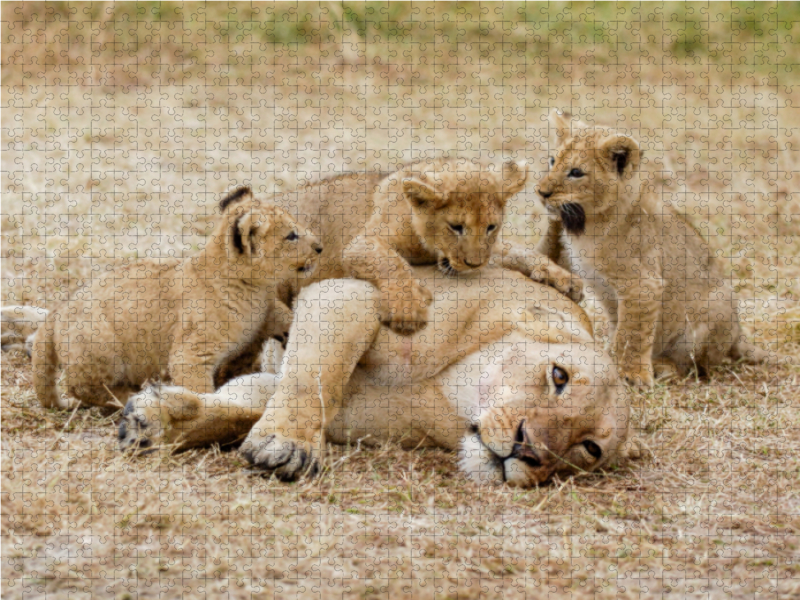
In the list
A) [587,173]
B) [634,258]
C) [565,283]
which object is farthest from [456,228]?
[634,258]

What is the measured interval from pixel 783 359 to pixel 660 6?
8.10m

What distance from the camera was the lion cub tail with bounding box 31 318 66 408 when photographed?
479 centimetres

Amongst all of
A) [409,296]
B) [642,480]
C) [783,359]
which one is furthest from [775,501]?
[783,359]

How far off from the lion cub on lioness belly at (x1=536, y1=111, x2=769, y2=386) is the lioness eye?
1992 millimetres

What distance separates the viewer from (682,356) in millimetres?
6512

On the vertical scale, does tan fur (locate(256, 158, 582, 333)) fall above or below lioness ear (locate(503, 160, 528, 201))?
below

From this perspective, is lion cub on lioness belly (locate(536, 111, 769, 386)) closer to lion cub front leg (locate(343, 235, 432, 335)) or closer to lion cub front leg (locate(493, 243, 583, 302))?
lion cub front leg (locate(493, 243, 583, 302))

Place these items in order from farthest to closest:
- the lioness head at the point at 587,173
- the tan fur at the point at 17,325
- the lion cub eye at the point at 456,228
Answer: the lioness head at the point at 587,173
the tan fur at the point at 17,325
the lion cub eye at the point at 456,228

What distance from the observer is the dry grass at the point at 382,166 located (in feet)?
10.8

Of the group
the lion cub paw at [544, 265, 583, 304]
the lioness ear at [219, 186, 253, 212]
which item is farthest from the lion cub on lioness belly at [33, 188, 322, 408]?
the lion cub paw at [544, 265, 583, 304]

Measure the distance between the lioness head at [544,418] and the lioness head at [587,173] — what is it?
1825mm

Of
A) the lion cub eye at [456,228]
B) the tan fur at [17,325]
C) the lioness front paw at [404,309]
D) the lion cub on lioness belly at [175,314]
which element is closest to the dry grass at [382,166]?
the tan fur at [17,325]

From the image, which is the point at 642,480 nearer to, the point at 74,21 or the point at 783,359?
the point at 783,359

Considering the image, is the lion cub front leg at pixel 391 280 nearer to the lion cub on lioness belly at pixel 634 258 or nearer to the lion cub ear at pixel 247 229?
the lion cub ear at pixel 247 229
